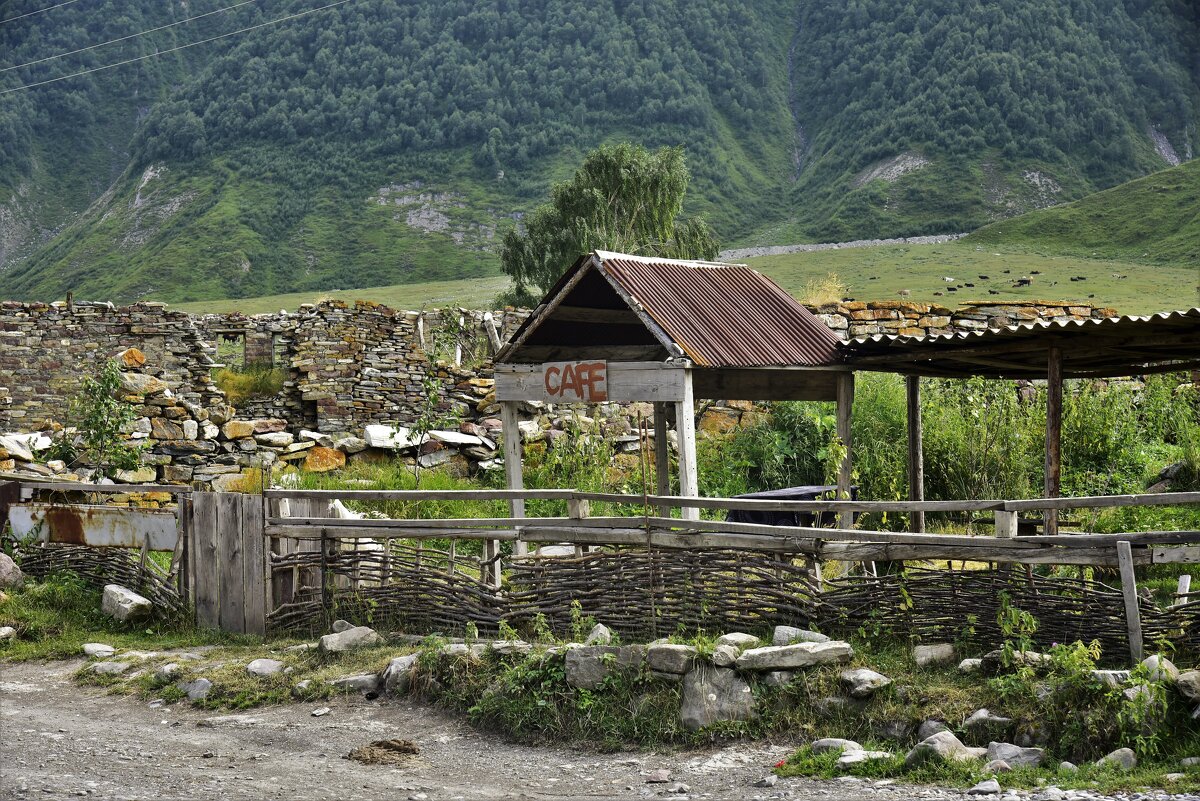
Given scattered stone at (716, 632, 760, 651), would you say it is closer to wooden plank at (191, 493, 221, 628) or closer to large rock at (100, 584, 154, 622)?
wooden plank at (191, 493, 221, 628)

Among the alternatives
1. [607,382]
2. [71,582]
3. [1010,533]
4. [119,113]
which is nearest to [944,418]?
[607,382]

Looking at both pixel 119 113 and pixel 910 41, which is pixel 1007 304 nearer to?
pixel 910 41

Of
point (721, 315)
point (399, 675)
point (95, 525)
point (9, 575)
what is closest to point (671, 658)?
point (399, 675)

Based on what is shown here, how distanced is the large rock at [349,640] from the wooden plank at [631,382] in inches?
96.6

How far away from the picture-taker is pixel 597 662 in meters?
7.51

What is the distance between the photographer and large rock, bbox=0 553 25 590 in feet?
36.8

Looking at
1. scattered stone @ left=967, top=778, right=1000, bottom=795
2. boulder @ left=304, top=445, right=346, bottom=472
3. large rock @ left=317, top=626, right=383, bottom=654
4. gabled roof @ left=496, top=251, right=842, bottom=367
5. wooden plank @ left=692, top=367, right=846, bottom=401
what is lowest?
scattered stone @ left=967, top=778, right=1000, bottom=795

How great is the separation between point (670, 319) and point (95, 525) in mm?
5559

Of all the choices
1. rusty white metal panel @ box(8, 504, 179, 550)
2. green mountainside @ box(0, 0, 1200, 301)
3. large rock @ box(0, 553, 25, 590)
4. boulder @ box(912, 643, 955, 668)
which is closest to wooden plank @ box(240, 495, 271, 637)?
rusty white metal panel @ box(8, 504, 179, 550)

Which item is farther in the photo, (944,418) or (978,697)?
(944,418)

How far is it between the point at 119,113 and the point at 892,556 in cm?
11671

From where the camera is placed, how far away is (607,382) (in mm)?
9789

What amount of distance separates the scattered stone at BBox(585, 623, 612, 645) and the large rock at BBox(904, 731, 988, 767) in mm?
2263

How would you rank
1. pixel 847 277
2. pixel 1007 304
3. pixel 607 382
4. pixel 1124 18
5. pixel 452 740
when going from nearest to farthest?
pixel 452 740
pixel 607 382
pixel 1007 304
pixel 847 277
pixel 1124 18
